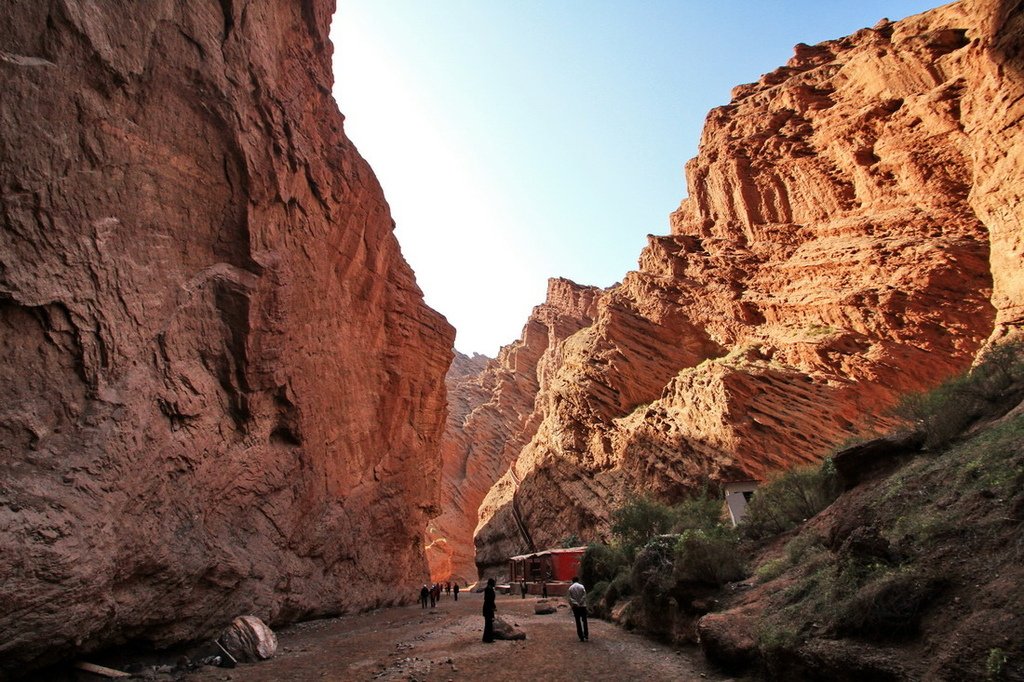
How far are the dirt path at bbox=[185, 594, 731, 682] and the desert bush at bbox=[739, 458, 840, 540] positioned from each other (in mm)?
5247

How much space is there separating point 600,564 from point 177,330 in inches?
715

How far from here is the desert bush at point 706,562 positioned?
Result: 1153 cm

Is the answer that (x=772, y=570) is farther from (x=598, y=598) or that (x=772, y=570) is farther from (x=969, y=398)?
(x=598, y=598)

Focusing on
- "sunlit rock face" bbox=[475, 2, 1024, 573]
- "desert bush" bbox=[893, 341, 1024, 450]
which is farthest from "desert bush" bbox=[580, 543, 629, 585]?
"desert bush" bbox=[893, 341, 1024, 450]

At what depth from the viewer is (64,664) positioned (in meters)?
9.12

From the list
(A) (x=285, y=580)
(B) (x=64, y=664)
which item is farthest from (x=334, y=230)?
(B) (x=64, y=664)

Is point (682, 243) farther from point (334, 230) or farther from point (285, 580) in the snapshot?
point (285, 580)

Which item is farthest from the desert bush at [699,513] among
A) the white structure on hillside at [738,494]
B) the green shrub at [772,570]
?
the green shrub at [772,570]

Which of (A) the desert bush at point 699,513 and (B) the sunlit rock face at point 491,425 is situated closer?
(A) the desert bush at point 699,513

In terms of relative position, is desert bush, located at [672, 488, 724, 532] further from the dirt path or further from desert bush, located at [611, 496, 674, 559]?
the dirt path

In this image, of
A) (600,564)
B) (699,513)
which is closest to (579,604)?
(699,513)

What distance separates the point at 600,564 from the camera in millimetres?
22500

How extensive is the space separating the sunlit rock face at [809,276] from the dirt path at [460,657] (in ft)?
45.0

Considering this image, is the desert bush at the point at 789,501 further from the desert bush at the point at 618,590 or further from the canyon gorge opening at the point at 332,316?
the desert bush at the point at 618,590
